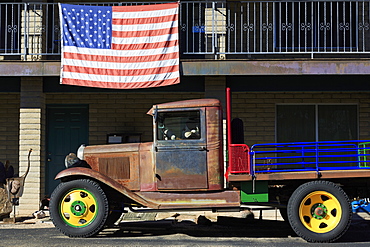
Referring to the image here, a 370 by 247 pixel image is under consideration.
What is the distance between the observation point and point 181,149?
333 inches

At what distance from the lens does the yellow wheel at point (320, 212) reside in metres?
8.20

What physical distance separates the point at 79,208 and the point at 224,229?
107 inches

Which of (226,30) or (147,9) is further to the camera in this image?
(226,30)

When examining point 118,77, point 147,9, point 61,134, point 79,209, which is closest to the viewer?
point 79,209

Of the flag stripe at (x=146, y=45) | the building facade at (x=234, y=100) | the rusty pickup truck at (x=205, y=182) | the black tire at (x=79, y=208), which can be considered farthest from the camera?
the building facade at (x=234, y=100)

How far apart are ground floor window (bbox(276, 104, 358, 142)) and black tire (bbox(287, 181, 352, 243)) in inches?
186

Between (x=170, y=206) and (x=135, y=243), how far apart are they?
2.60ft

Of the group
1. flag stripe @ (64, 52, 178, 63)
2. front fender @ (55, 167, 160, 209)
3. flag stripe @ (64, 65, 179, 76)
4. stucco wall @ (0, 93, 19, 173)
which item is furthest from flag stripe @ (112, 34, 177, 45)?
stucco wall @ (0, 93, 19, 173)

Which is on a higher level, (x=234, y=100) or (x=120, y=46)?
(x=120, y=46)

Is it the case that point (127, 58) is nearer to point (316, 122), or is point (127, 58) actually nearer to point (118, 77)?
point (118, 77)

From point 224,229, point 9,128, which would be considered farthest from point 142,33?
point 9,128

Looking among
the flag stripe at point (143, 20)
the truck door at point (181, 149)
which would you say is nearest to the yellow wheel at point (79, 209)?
the truck door at point (181, 149)

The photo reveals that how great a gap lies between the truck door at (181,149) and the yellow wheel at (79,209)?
1127 mm

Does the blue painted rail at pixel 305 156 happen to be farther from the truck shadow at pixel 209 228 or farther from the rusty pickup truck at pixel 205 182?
the truck shadow at pixel 209 228
